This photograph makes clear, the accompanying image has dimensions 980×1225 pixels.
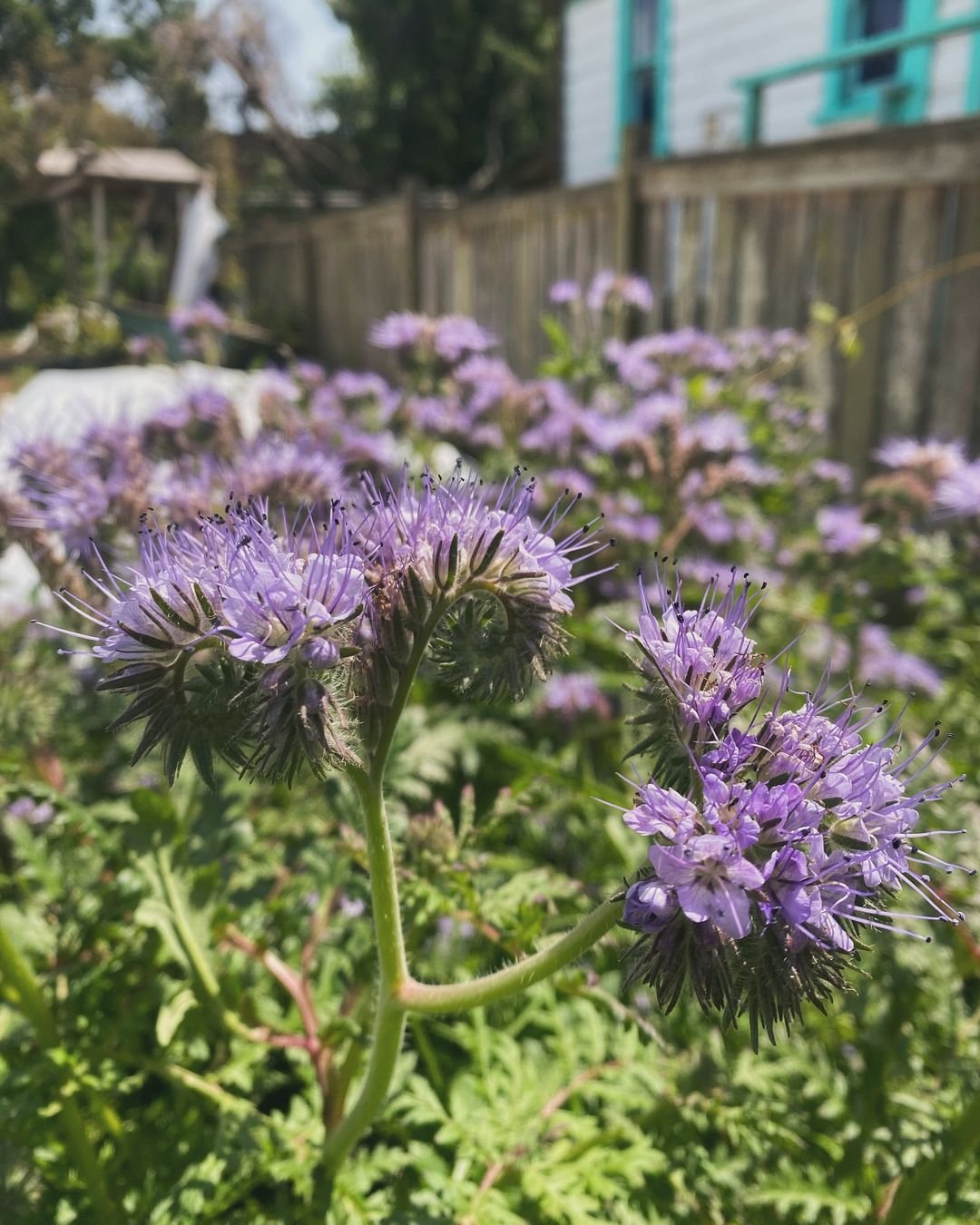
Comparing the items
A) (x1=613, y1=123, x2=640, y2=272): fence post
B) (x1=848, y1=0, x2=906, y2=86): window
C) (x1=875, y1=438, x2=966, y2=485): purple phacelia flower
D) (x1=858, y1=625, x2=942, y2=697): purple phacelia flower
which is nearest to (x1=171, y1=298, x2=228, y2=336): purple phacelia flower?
(x1=613, y1=123, x2=640, y2=272): fence post

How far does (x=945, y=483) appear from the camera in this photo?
129 inches

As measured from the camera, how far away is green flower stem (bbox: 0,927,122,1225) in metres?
1.63

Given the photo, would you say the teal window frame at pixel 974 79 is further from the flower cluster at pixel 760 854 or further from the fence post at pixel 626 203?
the flower cluster at pixel 760 854

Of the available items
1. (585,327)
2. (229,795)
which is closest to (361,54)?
(585,327)

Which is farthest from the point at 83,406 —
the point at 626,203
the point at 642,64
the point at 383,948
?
the point at 642,64

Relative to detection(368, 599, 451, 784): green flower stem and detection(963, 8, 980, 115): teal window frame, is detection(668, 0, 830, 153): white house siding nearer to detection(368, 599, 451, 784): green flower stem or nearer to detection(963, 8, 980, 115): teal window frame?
detection(963, 8, 980, 115): teal window frame

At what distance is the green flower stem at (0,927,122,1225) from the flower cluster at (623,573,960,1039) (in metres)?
1.14

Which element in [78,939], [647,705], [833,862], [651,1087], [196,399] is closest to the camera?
[833,862]

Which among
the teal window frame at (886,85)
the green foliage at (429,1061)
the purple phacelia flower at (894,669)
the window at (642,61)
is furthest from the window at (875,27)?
the green foliage at (429,1061)

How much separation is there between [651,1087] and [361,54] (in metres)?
22.3

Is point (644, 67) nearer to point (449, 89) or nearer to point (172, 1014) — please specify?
point (449, 89)

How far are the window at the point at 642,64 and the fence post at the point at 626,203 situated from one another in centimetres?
474

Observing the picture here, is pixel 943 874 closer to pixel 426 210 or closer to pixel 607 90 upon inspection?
pixel 426 210

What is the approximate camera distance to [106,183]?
13766 mm
